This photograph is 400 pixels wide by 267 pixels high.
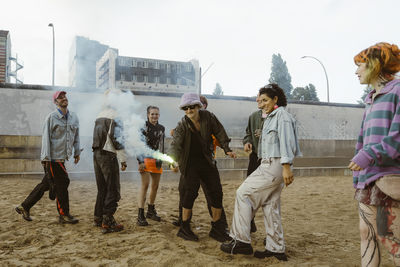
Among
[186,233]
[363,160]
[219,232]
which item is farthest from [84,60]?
[363,160]

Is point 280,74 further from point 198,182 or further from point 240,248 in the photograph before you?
point 240,248

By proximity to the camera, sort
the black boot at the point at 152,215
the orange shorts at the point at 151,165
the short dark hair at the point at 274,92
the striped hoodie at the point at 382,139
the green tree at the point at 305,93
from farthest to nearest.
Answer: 1. the green tree at the point at 305,93
2. the black boot at the point at 152,215
3. the orange shorts at the point at 151,165
4. the short dark hair at the point at 274,92
5. the striped hoodie at the point at 382,139

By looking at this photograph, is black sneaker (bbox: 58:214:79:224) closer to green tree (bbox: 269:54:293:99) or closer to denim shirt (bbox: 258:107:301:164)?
denim shirt (bbox: 258:107:301:164)

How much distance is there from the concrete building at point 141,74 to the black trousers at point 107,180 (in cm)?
5197

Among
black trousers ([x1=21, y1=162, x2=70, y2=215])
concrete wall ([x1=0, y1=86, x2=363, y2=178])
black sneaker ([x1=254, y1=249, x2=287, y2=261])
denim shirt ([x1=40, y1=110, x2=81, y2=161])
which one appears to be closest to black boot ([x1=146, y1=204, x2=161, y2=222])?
black trousers ([x1=21, y1=162, x2=70, y2=215])

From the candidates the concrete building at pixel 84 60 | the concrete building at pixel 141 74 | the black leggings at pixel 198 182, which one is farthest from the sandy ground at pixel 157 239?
the concrete building at pixel 84 60

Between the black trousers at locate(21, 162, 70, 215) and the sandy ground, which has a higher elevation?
the black trousers at locate(21, 162, 70, 215)

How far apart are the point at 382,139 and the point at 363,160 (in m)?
0.19

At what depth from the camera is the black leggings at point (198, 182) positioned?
4090 millimetres

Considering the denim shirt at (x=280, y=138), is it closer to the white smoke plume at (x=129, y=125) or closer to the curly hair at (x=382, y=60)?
the curly hair at (x=382, y=60)

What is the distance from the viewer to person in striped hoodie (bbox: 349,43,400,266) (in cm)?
211

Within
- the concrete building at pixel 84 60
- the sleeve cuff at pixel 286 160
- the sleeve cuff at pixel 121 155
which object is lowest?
the sleeve cuff at pixel 121 155

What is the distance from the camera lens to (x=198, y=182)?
4.13 meters

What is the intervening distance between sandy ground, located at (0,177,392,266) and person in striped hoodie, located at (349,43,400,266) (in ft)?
4.01
